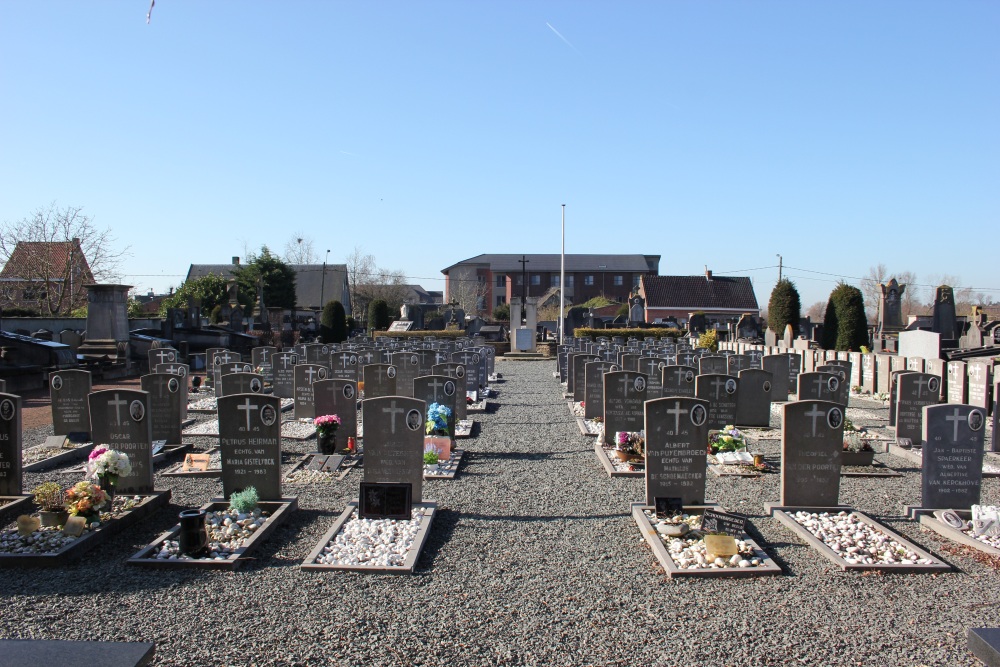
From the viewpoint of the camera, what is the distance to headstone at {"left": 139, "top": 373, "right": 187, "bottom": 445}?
36.2ft

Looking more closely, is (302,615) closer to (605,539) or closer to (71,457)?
(605,539)

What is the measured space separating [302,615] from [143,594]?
133 centimetres

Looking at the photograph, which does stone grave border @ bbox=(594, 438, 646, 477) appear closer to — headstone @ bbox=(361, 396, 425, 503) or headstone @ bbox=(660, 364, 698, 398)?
headstone @ bbox=(660, 364, 698, 398)

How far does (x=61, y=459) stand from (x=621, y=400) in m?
8.20

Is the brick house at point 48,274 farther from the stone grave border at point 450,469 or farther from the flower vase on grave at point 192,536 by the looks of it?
the flower vase on grave at point 192,536

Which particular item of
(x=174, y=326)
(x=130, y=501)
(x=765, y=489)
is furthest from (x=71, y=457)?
(x=174, y=326)

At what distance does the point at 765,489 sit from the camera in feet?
28.9

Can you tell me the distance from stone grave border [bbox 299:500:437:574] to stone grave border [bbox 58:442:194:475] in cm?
401

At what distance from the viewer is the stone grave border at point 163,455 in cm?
978

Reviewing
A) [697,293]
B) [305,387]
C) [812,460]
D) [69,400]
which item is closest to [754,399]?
[812,460]

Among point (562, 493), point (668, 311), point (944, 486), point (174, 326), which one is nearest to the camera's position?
point (944, 486)

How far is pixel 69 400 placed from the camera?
11.7 metres

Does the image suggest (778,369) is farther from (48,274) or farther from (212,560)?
(48,274)

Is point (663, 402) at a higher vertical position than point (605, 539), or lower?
higher
